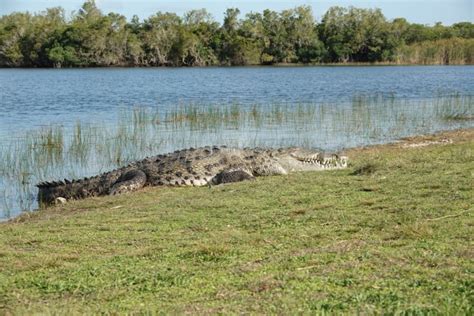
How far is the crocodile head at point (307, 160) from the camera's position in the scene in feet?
40.9

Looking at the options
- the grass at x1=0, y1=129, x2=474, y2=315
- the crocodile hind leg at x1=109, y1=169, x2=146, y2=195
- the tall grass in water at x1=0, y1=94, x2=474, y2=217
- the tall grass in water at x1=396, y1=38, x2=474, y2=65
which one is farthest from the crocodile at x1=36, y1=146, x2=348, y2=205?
the tall grass in water at x1=396, y1=38, x2=474, y2=65

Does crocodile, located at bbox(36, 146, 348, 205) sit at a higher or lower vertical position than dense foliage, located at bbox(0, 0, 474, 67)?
lower

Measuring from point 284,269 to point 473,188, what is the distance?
12.3 ft

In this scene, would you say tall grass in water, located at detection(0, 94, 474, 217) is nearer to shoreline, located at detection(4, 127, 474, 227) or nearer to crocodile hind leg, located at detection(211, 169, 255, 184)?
shoreline, located at detection(4, 127, 474, 227)

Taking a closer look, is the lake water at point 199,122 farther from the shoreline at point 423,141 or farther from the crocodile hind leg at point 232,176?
the crocodile hind leg at point 232,176

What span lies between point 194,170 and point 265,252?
624cm

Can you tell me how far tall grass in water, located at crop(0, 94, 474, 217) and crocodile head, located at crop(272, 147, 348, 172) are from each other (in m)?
4.55

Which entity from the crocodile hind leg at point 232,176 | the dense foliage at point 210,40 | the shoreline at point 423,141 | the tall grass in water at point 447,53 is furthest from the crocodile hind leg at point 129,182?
the dense foliage at point 210,40

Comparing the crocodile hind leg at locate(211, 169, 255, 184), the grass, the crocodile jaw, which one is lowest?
the crocodile hind leg at locate(211, 169, 255, 184)

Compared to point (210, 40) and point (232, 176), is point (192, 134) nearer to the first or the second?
point (232, 176)

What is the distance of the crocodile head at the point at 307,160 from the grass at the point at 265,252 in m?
2.51

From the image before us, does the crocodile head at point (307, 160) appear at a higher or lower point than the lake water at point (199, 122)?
higher

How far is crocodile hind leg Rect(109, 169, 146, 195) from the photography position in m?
11.7

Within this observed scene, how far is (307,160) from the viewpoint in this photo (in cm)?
1267
